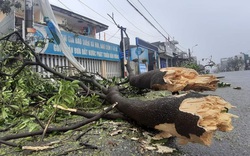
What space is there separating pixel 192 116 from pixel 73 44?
269 inches

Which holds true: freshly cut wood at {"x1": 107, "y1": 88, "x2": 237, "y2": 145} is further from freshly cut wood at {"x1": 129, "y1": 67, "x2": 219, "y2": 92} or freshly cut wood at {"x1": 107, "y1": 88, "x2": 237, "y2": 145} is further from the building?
the building

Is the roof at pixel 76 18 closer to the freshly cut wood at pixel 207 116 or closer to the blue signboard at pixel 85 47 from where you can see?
the blue signboard at pixel 85 47

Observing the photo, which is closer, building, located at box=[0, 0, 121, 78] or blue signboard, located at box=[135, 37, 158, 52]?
building, located at box=[0, 0, 121, 78]

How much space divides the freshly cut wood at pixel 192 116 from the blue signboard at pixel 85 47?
5.17 meters

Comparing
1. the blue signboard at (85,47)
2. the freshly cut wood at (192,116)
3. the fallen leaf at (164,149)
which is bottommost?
the fallen leaf at (164,149)

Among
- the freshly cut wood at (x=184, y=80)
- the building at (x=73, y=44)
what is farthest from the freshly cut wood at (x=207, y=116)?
the building at (x=73, y=44)

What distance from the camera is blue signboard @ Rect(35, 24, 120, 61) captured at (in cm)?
591

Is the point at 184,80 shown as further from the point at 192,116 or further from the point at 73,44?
the point at 73,44

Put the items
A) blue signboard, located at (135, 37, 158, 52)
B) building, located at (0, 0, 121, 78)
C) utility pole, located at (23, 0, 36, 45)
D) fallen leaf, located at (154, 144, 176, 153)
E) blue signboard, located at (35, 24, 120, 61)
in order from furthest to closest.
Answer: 1. blue signboard, located at (135, 37, 158, 52)
2. blue signboard, located at (35, 24, 120, 61)
3. building, located at (0, 0, 121, 78)
4. utility pole, located at (23, 0, 36, 45)
5. fallen leaf, located at (154, 144, 176, 153)

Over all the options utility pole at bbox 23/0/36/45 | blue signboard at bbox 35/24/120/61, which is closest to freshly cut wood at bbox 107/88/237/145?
utility pole at bbox 23/0/36/45

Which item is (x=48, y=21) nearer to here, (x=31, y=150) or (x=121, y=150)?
(x=31, y=150)

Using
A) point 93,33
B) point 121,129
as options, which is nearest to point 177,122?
point 121,129

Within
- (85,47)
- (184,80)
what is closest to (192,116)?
(184,80)

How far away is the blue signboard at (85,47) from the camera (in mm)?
5914
